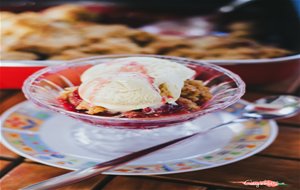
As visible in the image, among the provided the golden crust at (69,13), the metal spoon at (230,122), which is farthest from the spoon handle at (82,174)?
the golden crust at (69,13)

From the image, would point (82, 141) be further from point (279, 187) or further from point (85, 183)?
point (279, 187)

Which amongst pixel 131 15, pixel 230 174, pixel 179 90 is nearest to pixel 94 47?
pixel 131 15

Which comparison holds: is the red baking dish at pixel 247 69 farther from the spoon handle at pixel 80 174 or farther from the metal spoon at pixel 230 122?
the spoon handle at pixel 80 174

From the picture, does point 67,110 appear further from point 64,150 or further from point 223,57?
point 223,57

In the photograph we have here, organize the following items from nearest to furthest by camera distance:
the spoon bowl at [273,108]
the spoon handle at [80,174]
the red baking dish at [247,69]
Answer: the spoon handle at [80,174] → the spoon bowl at [273,108] → the red baking dish at [247,69]

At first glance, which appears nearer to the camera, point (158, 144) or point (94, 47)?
point (158, 144)

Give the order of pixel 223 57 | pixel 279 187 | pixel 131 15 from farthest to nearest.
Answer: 1. pixel 131 15
2. pixel 223 57
3. pixel 279 187

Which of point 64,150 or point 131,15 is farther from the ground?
point 131,15

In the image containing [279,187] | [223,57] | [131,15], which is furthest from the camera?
[131,15]
